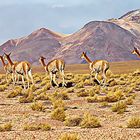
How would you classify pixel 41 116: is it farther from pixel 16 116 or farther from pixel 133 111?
pixel 133 111

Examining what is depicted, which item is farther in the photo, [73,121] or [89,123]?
[73,121]

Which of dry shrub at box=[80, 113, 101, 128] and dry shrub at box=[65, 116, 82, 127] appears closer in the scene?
dry shrub at box=[80, 113, 101, 128]

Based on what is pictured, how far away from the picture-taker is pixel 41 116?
58.1 feet

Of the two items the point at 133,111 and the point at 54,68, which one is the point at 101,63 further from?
the point at 133,111

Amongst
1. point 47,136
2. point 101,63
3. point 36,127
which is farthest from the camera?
point 101,63

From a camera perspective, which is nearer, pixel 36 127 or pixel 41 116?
pixel 36 127

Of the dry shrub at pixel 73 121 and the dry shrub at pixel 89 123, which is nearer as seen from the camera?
the dry shrub at pixel 89 123

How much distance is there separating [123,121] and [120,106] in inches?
120

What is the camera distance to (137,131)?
1251 centimetres

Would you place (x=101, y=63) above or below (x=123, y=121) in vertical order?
above

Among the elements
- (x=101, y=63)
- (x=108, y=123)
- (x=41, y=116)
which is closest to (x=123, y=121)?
(x=108, y=123)

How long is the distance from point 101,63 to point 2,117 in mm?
15552

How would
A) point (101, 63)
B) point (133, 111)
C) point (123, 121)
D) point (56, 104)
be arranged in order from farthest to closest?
point (101, 63) < point (56, 104) < point (133, 111) < point (123, 121)

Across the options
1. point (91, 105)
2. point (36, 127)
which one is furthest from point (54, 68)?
point (36, 127)
